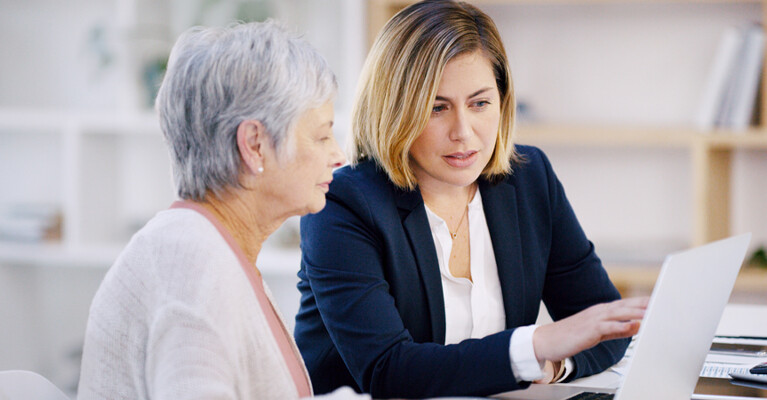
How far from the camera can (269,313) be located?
3.84 feet

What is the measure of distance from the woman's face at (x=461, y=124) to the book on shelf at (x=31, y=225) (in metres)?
2.32

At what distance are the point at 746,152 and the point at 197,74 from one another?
2.45 metres

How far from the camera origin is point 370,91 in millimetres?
1562

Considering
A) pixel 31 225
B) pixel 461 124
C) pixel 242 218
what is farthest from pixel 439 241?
pixel 31 225

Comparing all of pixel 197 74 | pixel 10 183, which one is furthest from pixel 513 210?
pixel 10 183

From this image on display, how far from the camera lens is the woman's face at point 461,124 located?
4.98ft

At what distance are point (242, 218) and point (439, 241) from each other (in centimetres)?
50

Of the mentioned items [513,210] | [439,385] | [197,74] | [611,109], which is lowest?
[439,385]

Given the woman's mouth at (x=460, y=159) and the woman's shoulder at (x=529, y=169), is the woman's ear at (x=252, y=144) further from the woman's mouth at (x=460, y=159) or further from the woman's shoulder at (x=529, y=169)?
the woman's shoulder at (x=529, y=169)

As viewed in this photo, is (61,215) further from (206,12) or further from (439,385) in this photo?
(439,385)

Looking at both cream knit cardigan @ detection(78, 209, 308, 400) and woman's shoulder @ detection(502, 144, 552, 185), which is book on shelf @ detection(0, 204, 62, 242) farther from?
cream knit cardigan @ detection(78, 209, 308, 400)

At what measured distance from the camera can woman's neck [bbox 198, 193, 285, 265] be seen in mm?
1194

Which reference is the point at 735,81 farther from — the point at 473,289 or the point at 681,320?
the point at 681,320

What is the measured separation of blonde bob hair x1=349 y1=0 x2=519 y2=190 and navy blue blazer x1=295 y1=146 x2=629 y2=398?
59mm
